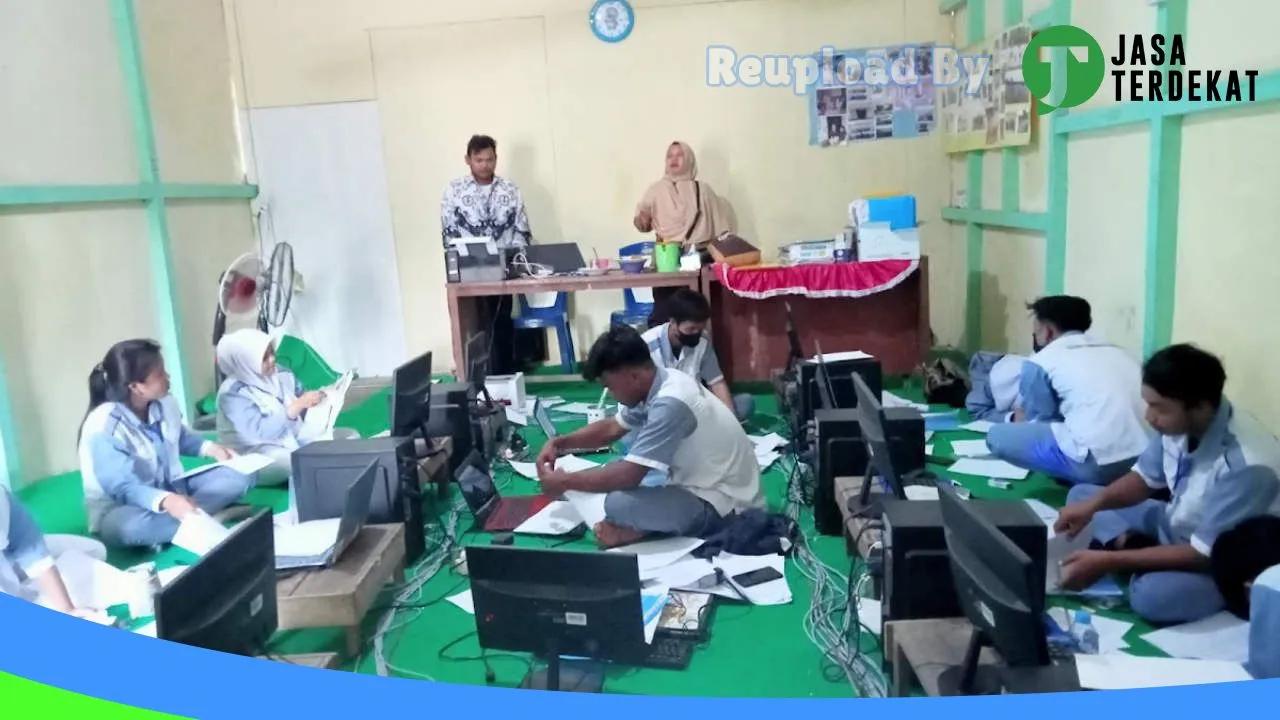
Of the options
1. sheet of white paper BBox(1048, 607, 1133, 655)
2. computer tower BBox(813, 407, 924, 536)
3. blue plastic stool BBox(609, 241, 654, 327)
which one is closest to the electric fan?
blue plastic stool BBox(609, 241, 654, 327)

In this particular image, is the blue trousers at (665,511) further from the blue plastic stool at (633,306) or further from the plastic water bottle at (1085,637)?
the blue plastic stool at (633,306)

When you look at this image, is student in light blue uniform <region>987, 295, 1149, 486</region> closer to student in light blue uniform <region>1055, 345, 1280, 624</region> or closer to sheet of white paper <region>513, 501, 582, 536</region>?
student in light blue uniform <region>1055, 345, 1280, 624</region>

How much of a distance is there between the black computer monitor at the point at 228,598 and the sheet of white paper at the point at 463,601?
0.81 metres

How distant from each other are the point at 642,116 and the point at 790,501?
11.4 feet

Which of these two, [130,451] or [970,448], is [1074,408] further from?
[130,451]

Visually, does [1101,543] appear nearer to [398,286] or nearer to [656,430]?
[656,430]

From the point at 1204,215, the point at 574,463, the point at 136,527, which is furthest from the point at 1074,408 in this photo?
the point at 136,527

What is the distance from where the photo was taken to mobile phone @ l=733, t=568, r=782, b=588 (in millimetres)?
2510

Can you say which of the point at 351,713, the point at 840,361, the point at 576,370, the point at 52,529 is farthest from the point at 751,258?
the point at 351,713

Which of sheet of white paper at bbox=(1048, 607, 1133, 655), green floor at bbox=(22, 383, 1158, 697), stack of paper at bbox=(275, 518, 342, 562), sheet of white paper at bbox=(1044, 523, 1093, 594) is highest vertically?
stack of paper at bbox=(275, 518, 342, 562)

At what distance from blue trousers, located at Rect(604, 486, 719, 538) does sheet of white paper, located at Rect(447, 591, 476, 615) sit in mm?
508

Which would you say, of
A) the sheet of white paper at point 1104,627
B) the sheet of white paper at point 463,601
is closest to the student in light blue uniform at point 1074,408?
the sheet of white paper at point 1104,627

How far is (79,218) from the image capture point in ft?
14.4

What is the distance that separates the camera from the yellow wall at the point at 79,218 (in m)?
4.03
